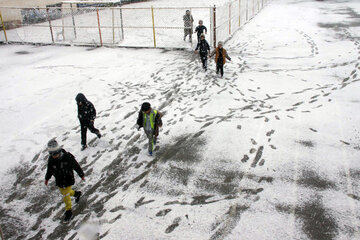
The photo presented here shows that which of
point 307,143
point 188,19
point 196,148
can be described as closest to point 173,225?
point 196,148

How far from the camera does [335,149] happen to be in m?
6.51

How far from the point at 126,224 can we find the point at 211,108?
4.81 metres

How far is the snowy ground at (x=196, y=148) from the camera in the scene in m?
4.84

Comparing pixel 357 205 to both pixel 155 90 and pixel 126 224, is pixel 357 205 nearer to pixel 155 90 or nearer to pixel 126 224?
pixel 126 224

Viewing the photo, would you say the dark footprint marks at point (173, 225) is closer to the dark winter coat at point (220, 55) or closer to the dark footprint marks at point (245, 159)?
the dark footprint marks at point (245, 159)

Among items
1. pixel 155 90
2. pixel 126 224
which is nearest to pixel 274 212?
pixel 126 224

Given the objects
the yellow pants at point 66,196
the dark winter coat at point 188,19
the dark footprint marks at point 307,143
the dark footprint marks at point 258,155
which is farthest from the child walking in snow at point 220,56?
the yellow pants at point 66,196

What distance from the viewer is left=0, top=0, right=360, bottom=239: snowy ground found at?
15.9 feet

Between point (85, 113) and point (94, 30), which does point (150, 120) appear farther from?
point (94, 30)

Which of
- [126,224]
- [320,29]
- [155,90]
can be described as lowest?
[126,224]

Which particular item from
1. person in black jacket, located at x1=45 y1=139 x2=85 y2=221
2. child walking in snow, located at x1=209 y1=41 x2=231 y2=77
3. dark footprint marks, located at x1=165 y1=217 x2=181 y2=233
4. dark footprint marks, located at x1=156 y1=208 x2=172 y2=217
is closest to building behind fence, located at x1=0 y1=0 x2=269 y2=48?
child walking in snow, located at x1=209 y1=41 x2=231 y2=77

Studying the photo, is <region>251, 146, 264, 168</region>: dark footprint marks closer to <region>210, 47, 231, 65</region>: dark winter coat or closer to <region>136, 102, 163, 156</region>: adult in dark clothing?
<region>136, 102, 163, 156</region>: adult in dark clothing

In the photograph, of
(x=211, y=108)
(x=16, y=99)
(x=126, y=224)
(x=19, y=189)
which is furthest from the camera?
(x=16, y=99)

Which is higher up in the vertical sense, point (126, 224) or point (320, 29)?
point (320, 29)
